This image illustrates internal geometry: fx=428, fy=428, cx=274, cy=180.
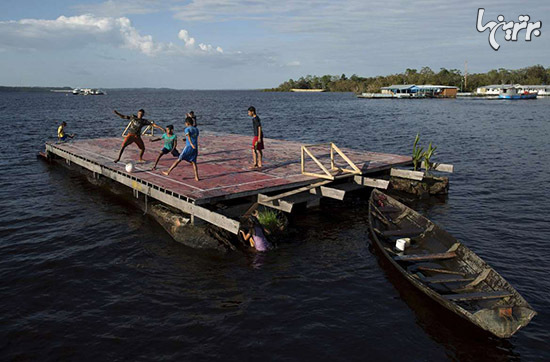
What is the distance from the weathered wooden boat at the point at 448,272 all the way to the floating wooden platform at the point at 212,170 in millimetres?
3315

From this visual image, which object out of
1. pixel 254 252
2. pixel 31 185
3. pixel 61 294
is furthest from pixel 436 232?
pixel 31 185

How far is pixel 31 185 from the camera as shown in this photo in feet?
64.2

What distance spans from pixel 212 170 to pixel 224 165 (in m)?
1.00

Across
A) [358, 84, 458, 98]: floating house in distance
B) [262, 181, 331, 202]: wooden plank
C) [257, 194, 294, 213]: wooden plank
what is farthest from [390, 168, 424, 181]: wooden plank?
[358, 84, 458, 98]: floating house in distance

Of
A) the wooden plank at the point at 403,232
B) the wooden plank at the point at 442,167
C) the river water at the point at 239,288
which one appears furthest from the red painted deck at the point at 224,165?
the wooden plank at the point at 403,232

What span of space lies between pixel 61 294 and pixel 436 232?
9522 millimetres

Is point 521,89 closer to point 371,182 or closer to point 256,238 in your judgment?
point 371,182

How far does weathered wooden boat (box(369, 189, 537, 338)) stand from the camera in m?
7.68

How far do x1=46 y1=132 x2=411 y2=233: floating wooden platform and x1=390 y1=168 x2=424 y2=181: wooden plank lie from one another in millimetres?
330

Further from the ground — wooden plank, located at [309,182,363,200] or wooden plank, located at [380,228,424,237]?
wooden plank, located at [309,182,363,200]

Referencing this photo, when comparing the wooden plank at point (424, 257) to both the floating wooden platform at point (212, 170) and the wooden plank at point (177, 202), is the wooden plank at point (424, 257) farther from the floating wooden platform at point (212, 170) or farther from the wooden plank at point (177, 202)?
the floating wooden platform at point (212, 170)

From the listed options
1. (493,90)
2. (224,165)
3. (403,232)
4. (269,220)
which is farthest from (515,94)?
(269,220)

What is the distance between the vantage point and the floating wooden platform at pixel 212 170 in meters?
12.6

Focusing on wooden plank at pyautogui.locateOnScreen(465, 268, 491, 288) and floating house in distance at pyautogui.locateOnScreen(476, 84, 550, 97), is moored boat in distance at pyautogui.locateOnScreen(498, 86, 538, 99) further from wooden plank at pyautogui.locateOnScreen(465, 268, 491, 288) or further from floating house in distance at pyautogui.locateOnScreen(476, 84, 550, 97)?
wooden plank at pyautogui.locateOnScreen(465, 268, 491, 288)
